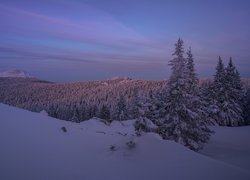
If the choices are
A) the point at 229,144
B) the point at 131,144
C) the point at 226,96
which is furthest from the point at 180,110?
the point at 226,96

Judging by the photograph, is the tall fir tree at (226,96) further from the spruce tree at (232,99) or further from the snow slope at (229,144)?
the snow slope at (229,144)

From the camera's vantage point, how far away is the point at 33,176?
618 cm

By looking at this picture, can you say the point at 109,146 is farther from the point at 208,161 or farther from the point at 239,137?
the point at 239,137

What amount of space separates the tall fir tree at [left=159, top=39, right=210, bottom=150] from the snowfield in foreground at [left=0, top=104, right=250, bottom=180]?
13334 mm

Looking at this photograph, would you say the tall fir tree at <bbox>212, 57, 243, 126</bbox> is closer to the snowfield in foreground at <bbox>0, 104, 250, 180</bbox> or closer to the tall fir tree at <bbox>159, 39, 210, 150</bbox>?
the tall fir tree at <bbox>159, 39, 210, 150</bbox>

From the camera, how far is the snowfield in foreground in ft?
21.9

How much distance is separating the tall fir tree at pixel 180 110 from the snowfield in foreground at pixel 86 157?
43.7 feet

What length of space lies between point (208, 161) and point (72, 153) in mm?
4119

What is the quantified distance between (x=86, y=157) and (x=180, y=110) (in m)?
16.1

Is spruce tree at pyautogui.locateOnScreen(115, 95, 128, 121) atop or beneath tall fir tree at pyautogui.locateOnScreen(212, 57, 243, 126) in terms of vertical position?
beneath

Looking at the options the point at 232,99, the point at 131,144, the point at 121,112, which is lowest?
the point at 121,112

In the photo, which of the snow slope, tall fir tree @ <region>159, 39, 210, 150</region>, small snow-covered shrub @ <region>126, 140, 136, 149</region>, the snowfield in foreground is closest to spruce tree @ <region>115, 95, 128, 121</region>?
the snow slope

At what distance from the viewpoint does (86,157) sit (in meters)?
7.92

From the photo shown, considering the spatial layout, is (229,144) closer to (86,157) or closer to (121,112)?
(121,112)
